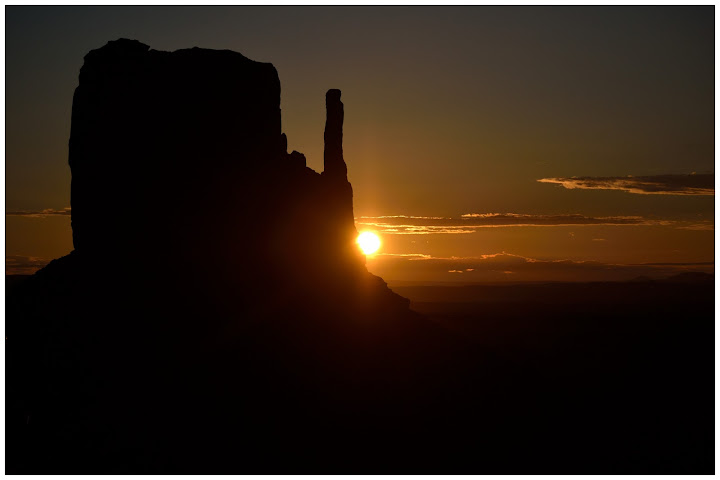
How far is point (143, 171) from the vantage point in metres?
72.8

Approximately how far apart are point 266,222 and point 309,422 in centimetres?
2219

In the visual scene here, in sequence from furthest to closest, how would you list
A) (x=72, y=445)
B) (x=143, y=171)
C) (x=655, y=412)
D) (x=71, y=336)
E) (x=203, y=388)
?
(x=655, y=412) → (x=143, y=171) → (x=71, y=336) → (x=203, y=388) → (x=72, y=445)

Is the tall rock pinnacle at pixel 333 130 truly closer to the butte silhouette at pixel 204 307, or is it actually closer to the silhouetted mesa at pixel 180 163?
the butte silhouette at pixel 204 307

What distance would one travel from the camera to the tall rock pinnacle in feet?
261

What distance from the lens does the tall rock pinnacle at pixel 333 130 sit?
79.4m

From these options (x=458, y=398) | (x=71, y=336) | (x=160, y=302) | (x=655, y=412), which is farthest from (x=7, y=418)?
(x=655, y=412)

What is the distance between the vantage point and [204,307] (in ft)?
218

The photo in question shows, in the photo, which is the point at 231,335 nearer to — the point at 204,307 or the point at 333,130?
the point at 204,307

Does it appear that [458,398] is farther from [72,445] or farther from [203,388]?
[72,445]

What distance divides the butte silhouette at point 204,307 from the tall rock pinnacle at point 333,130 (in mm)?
192

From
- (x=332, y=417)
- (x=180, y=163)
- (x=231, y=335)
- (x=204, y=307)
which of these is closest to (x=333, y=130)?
(x=180, y=163)

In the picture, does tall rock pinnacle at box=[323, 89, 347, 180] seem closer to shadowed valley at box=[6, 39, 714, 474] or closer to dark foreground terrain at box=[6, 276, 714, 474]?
shadowed valley at box=[6, 39, 714, 474]

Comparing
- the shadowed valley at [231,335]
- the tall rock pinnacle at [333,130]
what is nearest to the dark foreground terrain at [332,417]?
the shadowed valley at [231,335]

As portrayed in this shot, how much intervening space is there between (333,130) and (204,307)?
73.0 feet
